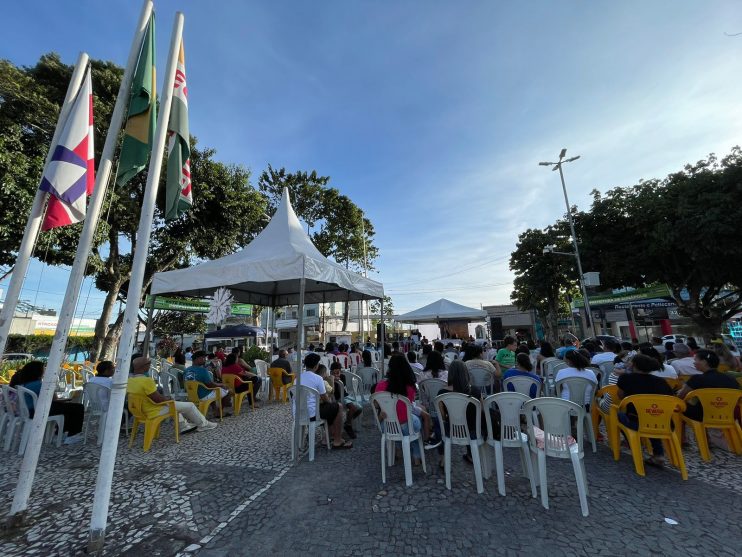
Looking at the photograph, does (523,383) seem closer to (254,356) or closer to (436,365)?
(436,365)

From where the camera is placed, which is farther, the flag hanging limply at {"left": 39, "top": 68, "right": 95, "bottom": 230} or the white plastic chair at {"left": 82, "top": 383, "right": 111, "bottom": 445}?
the white plastic chair at {"left": 82, "top": 383, "right": 111, "bottom": 445}

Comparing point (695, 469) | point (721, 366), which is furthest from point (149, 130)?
point (721, 366)

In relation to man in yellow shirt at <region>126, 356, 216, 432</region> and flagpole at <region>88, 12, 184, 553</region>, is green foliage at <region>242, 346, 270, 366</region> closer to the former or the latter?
man in yellow shirt at <region>126, 356, 216, 432</region>

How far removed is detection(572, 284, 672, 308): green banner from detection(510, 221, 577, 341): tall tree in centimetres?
194

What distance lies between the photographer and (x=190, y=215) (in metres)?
14.3

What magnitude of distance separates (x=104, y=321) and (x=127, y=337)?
1473cm

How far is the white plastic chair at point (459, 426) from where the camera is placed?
133 inches

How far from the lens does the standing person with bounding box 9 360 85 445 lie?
16.2 ft

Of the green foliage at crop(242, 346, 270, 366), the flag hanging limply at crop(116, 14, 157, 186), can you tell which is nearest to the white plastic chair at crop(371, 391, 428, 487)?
the flag hanging limply at crop(116, 14, 157, 186)

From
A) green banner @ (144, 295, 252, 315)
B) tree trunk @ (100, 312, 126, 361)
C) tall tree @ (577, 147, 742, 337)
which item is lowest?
tree trunk @ (100, 312, 126, 361)

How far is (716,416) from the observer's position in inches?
160

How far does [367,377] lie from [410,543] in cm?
494

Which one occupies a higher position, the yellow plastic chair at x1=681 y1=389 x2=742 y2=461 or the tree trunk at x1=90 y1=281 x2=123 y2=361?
the tree trunk at x1=90 y1=281 x2=123 y2=361

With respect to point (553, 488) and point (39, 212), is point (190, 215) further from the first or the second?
point (553, 488)
